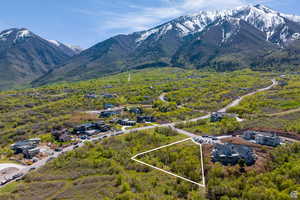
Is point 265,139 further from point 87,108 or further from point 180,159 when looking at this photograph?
point 87,108

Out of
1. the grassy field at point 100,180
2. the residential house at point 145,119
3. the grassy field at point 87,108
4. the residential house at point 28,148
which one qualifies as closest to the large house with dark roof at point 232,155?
the grassy field at point 100,180

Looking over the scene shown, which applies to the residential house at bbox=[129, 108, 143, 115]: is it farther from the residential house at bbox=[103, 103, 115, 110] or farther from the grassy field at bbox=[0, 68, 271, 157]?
the residential house at bbox=[103, 103, 115, 110]

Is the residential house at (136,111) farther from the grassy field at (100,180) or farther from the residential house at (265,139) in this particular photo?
the residential house at (265,139)

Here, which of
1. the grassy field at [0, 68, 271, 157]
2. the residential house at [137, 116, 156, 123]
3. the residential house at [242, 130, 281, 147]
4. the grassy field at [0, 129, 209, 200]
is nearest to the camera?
the grassy field at [0, 129, 209, 200]

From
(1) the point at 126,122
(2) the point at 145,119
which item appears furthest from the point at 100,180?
(2) the point at 145,119

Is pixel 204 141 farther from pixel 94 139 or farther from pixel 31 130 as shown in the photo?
pixel 31 130

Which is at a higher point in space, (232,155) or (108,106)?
(108,106)

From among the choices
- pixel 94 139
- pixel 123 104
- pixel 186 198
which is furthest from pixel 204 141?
pixel 123 104

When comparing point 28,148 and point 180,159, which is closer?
point 180,159

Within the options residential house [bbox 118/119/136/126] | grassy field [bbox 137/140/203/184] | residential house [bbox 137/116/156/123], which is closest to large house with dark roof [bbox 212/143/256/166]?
grassy field [bbox 137/140/203/184]

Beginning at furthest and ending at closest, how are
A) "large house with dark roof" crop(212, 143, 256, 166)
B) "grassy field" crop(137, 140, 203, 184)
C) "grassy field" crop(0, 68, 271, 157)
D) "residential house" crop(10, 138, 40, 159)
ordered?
"grassy field" crop(0, 68, 271, 157)
"residential house" crop(10, 138, 40, 159)
"large house with dark roof" crop(212, 143, 256, 166)
"grassy field" crop(137, 140, 203, 184)

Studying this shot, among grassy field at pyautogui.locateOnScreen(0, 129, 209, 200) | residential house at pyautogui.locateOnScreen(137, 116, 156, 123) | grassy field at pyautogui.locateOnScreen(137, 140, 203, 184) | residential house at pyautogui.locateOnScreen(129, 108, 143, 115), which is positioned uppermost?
residential house at pyautogui.locateOnScreen(129, 108, 143, 115)

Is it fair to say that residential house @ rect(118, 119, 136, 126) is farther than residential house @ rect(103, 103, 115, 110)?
No
